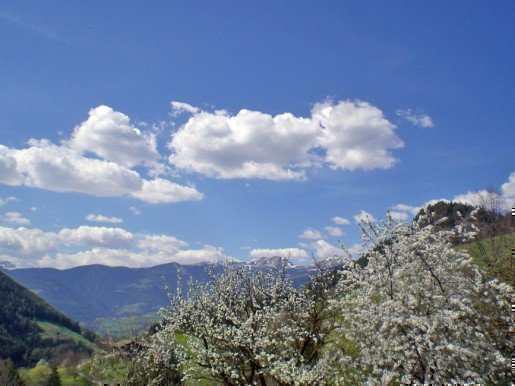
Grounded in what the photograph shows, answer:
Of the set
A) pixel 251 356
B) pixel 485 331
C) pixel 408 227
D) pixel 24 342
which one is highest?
pixel 408 227

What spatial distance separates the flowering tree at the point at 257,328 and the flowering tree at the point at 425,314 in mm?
3085

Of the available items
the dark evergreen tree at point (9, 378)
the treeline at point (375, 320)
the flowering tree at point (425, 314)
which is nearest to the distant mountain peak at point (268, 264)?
the treeline at point (375, 320)

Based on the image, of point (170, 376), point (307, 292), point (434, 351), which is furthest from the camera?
point (170, 376)

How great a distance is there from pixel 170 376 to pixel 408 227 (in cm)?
2216

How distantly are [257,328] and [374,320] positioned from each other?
7953 millimetres

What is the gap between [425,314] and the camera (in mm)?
16562

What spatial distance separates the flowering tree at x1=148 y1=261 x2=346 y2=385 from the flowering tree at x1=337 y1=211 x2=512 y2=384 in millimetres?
3085

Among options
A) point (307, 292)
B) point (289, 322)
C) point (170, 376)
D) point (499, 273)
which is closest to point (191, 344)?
point (289, 322)

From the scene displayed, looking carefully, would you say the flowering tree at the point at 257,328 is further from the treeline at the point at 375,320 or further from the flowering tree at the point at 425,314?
the flowering tree at the point at 425,314

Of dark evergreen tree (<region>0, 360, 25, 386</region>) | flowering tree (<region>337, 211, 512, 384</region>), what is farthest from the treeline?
dark evergreen tree (<region>0, 360, 25, 386</region>)

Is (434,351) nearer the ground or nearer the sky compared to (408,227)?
nearer the ground

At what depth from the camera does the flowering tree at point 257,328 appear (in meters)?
21.1

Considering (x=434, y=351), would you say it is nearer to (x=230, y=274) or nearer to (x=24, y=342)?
(x=230, y=274)

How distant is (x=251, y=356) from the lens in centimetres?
2191
